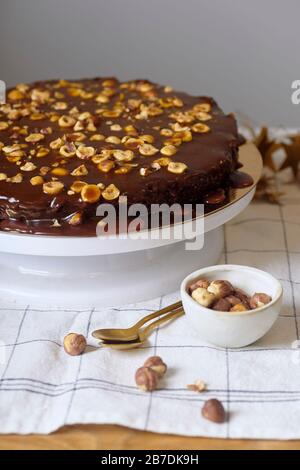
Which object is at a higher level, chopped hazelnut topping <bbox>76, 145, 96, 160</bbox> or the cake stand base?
chopped hazelnut topping <bbox>76, 145, 96, 160</bbox>

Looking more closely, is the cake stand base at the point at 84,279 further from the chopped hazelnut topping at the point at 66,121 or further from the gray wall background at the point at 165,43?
the gray wall background at the point at 165,43

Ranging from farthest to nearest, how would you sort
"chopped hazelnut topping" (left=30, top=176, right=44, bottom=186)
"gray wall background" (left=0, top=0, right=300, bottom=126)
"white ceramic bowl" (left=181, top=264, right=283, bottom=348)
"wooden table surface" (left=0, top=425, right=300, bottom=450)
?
"gray wall background" (left=0, top=0, right=300, bottom=126) → "chopped hazelnut topping" (left=30, top=176, right=44, bottom=186) → "white ceramic bowl" (left=181, top=264, right=283, bottom=348) → "wooden table surface" (left=0, top=425, right=300, bottom=450)

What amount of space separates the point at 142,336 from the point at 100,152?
33 cm

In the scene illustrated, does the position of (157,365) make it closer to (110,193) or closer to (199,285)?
(199,285)

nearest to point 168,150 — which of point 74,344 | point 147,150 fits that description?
point 147,150

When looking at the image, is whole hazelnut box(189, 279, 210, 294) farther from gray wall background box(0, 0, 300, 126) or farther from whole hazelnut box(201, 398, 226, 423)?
gray wall background box(0, 0, 300, 126)

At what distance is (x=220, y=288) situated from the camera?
1072mm

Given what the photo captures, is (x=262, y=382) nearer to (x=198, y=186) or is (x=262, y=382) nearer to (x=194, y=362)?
(x=194, y=362)

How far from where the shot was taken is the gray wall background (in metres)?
2.10

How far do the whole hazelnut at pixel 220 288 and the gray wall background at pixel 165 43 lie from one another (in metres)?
1.23

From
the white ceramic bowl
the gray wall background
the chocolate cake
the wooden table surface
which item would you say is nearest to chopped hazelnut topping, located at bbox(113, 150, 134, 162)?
the chocolate cake

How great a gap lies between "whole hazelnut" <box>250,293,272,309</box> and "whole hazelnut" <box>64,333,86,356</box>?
0.85 feet

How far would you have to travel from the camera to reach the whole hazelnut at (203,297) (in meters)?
1.05

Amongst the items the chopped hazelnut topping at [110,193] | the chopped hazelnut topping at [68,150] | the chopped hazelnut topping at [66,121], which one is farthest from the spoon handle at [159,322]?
the chopped hazelnut topping at [66,121]
